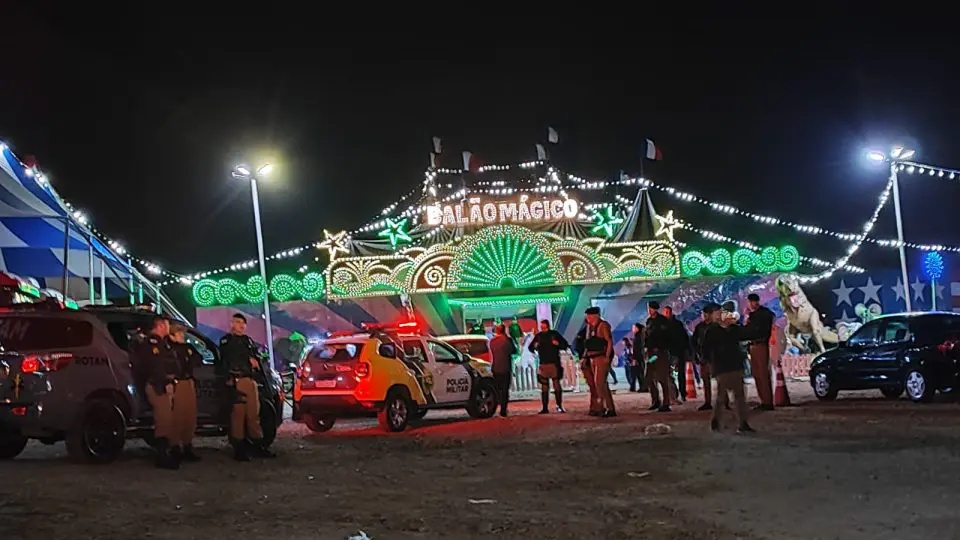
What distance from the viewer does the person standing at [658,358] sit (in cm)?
1519

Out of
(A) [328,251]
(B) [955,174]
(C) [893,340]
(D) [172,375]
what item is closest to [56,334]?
(D) [172,375]

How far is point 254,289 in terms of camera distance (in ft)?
88.1

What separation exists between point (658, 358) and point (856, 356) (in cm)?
349

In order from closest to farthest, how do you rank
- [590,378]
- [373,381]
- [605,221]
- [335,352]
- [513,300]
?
[373,381]
[335,352]
[590,378]
[605,221]
[513,300]

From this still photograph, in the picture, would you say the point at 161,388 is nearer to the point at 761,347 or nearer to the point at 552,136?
the point at 761,347

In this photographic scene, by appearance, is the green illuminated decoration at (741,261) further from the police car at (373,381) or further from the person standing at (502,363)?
the police car at (373,381)

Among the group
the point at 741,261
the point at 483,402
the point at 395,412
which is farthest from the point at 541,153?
the point at 395,412

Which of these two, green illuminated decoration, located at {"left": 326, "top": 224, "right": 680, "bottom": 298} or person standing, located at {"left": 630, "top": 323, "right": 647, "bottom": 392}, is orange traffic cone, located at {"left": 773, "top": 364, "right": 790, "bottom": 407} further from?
green illuminated decoration, located at {"left": 326, "top": 224, "right": 680, "bottom": 298}

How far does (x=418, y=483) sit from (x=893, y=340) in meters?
10.3

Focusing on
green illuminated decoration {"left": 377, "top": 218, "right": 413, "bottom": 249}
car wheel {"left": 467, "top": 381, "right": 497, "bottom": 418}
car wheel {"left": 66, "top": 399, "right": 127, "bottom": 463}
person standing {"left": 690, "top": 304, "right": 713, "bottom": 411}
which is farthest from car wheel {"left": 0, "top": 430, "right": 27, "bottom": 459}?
green illuminated decoration {"left": 377, "top": 218, "right": 413, "bottom": 249}

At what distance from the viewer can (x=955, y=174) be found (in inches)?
974

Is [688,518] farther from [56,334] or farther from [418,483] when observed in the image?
[56,334]

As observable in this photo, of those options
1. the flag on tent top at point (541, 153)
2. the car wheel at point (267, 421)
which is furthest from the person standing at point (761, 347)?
the flag on tent top at point (541, 153)

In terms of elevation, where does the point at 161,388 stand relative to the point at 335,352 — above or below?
below
